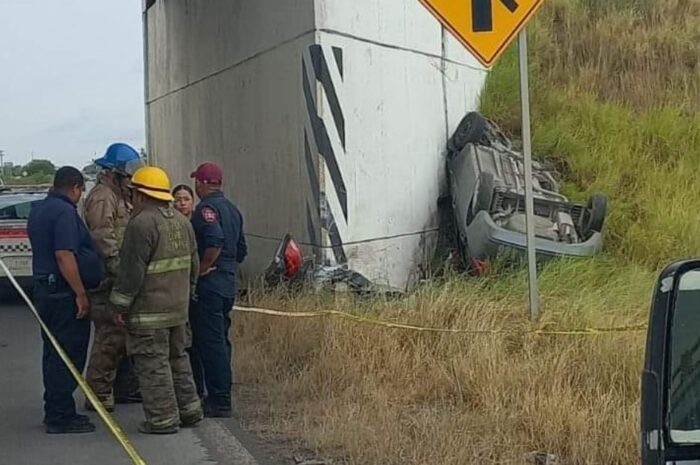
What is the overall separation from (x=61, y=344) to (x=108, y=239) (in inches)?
31.7

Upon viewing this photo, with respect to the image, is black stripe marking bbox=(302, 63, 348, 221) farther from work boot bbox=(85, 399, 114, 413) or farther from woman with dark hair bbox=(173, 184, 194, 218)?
work boot bbox=(85, 399, 114, 413)

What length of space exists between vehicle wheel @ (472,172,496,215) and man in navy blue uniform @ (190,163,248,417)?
424 cm

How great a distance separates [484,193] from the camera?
11.6 metres

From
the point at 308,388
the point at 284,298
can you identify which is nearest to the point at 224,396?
the point at 308,388

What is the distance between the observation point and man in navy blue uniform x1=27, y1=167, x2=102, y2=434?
726cm

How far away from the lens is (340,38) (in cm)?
1117

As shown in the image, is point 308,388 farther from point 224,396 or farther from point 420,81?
point 420,81

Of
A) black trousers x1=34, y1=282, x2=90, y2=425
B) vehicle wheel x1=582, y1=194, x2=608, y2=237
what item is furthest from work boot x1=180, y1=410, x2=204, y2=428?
vehicle wheel x1=582, y1=194, x2=608, y2=237

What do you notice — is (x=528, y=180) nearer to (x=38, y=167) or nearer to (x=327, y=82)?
(x=327, y=82)

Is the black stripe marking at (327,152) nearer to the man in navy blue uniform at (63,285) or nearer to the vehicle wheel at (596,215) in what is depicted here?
the vehicle wheel at (596,215)

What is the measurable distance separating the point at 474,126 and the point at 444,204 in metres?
0.97

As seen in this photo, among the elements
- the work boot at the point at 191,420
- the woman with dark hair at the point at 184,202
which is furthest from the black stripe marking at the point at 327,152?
the work boot at the point at 191,420

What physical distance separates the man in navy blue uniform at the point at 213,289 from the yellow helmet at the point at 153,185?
566 mm

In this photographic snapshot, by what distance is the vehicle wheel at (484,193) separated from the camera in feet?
37.8
